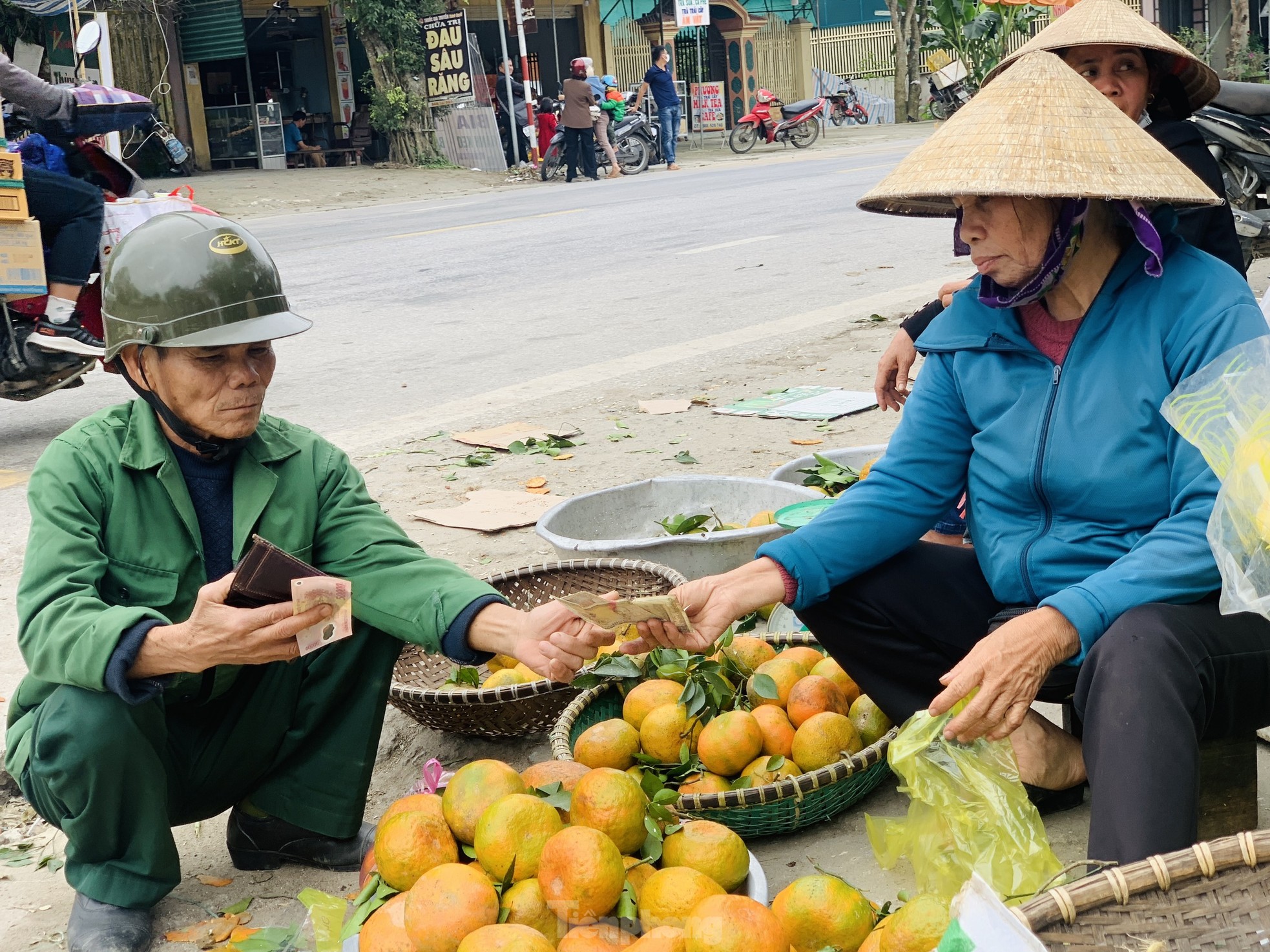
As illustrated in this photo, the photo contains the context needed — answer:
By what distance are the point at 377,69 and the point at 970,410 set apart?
2067 centimetres

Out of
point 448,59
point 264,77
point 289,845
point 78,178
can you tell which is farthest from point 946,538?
point 264,77

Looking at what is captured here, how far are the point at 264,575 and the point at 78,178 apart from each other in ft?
16.0

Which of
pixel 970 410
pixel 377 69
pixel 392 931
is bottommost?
pixel 392 931

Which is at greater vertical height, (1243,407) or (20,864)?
(1243,407)

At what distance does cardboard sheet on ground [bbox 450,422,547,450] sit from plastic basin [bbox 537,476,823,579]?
1.37 metres

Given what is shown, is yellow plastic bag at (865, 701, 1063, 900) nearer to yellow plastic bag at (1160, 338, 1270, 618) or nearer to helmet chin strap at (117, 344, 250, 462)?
yellow plastic bag at (1160, 338, 1270, 618)

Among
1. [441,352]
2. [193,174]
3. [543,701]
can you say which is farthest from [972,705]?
→ [193,174]

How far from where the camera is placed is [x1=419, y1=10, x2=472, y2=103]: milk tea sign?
67.7ft

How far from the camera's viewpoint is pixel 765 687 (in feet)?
8.64

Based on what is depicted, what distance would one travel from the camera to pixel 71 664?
2.07 m

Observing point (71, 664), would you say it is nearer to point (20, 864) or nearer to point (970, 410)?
point (20, 864)

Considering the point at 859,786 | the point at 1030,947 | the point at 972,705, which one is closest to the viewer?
the point at 1030,947

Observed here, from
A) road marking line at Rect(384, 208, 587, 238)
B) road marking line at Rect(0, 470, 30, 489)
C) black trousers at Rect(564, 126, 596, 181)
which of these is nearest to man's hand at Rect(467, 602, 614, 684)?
road marking line at Rect(0, 470, 30, 489)

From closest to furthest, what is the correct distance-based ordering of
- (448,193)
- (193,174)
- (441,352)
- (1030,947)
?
1. (1030,947)
2. (441,352)
3. (448,193)
4. (193,174)
